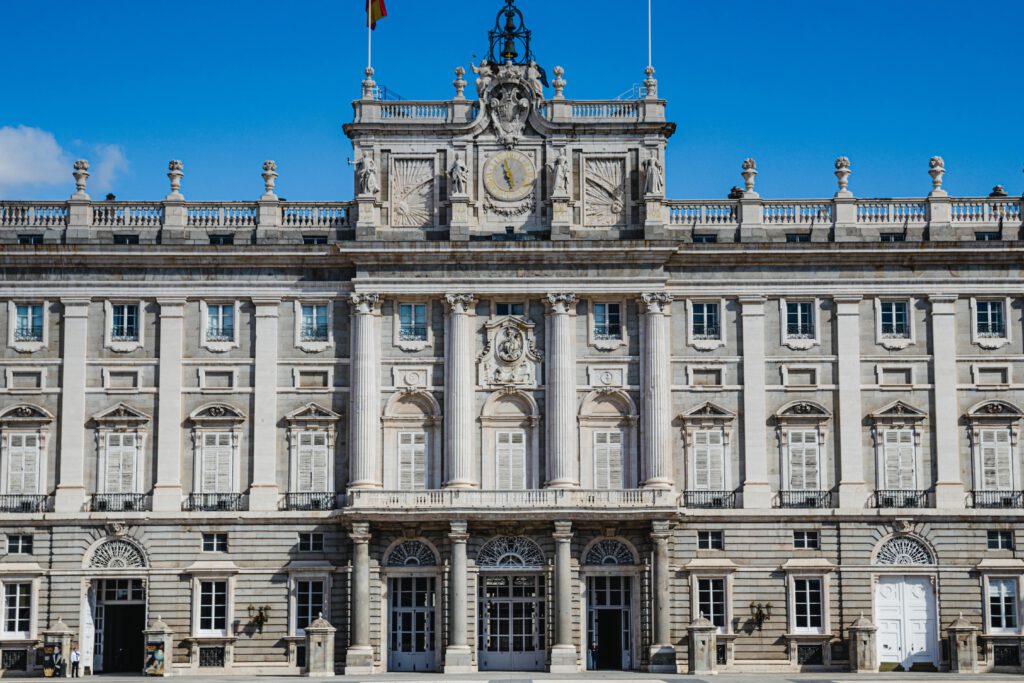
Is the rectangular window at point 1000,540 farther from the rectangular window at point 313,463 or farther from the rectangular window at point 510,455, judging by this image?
the rectangular window at point 313,463

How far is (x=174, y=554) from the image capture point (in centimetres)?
6266

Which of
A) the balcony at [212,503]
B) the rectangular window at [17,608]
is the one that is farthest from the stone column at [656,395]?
the rectangular window at [17,608]

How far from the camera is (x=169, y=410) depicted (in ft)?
208

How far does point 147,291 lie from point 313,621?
570 inches

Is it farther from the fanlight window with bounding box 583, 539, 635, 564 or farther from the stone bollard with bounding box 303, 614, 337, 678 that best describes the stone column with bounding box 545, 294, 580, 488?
the stone bollard with bounding box 303, 614, 337, 678

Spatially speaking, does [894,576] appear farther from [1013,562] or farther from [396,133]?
[396,133]

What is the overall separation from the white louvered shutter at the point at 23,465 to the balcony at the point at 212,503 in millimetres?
5965

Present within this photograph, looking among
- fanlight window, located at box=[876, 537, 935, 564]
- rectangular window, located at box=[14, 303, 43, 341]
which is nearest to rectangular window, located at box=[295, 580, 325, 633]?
rectangular window, located at box=[14, 303, 43, 341]

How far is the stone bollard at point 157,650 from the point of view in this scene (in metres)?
60.6

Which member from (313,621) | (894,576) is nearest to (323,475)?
(313,621)

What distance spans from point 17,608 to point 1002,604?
37.2 meters

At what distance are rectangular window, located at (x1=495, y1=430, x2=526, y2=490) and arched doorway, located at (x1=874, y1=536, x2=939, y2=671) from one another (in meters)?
14.0

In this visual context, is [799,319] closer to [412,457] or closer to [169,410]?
[412,457]

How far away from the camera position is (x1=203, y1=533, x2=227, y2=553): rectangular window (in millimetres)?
62812
